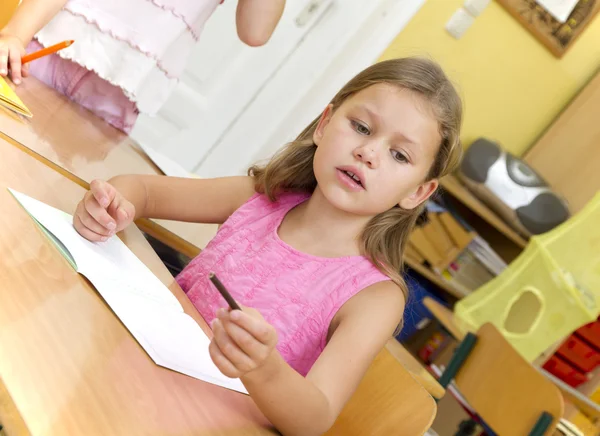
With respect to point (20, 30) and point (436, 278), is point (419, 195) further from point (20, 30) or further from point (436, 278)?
point (436, 278)

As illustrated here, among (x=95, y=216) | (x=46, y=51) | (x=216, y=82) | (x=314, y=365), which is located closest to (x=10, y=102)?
(x=46, y=51)

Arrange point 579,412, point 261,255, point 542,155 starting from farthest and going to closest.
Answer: point 542,155 < point 579,412 < point 261,255

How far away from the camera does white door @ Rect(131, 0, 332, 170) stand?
2535mm

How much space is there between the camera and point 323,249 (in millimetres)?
1025

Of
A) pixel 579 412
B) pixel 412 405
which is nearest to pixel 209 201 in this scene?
pixel 412 405

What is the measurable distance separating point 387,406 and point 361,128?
1.33ft

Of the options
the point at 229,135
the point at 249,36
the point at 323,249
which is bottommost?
the point at 229,135

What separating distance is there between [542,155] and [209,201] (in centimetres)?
238

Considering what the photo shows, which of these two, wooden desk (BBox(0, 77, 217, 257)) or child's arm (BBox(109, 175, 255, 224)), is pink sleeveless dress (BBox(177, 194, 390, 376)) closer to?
child's arm (BBox(109, 175, 255, 224))

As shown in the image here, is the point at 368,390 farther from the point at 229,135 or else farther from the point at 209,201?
the point at 229,135

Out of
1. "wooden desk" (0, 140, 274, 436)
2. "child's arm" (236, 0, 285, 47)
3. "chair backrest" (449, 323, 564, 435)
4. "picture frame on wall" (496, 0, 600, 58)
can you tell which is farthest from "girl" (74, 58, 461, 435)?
"picture frame on wall" (496, 0, 600, 58)

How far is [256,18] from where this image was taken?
4.18ft

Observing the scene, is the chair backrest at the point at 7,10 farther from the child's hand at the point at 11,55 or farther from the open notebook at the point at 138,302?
the open notebook at the point at 138,302

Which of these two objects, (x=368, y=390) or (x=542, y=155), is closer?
(x=368, y=390)
